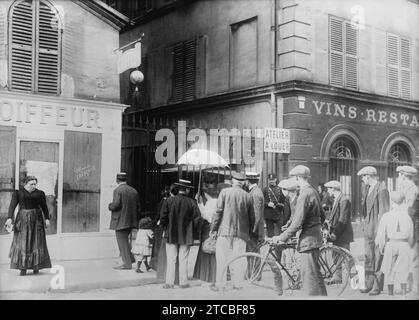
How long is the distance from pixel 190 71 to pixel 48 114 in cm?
488

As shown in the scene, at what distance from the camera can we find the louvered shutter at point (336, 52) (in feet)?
36.5

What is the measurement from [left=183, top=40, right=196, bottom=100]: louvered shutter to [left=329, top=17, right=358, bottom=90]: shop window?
315 cm

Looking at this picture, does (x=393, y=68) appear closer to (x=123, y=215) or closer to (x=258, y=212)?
(x=258, y=212)

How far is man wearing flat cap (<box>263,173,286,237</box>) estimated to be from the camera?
32.8 ft

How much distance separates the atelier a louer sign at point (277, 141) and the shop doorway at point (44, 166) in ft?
12.9

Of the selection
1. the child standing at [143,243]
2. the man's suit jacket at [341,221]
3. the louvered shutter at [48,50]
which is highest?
the louvered shutter at [48,50]

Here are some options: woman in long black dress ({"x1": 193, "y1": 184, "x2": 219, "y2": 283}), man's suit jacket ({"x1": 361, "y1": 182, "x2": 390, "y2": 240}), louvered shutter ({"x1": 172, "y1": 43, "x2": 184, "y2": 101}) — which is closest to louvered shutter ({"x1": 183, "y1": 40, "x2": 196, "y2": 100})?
louvered shutter ({"x1": 172, "y1": 43, "x2": 184, "y2": 101})

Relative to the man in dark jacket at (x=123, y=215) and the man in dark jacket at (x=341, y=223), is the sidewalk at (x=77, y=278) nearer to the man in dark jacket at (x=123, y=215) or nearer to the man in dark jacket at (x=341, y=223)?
the man in dark jacket at (x=123, y=215)

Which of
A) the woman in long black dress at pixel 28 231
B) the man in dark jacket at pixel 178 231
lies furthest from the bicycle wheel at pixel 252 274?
the woman in long black dress at pixel 28 231

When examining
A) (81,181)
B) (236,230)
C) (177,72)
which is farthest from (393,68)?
(81,181)

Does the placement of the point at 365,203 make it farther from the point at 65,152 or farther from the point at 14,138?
the point at 14,138

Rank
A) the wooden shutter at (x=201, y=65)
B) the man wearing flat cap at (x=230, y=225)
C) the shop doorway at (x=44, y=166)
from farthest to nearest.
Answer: the wooden shutter at (x=201, y=65)
the shop doorway at (x=44, y=166)
the man wearing flat cap at (x=230, y=225)
